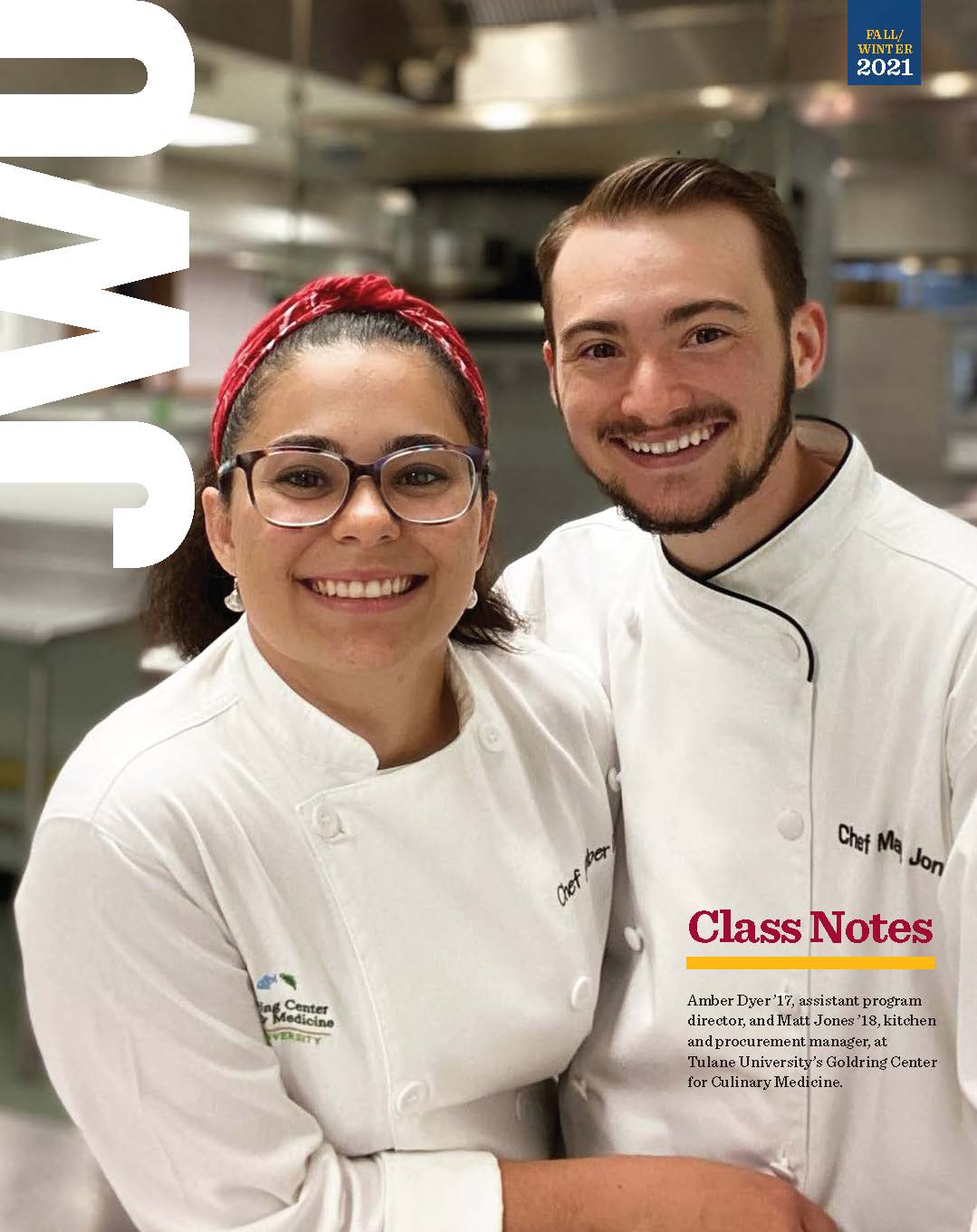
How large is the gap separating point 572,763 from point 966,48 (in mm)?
1895

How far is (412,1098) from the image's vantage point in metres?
0.97

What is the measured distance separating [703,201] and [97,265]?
77cm

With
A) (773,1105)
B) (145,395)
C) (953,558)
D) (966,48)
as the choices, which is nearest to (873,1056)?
(773,1105)

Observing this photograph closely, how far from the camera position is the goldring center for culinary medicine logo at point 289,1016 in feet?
3.09

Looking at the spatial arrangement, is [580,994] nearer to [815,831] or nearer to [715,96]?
[815,831]

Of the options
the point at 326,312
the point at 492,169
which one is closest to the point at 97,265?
the point at 326,312

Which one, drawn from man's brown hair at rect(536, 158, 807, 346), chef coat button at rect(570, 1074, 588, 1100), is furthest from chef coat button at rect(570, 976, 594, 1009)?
man's brown hair at rect(536, 158, 807, 346)

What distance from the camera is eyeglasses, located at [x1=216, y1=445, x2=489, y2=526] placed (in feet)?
3.03

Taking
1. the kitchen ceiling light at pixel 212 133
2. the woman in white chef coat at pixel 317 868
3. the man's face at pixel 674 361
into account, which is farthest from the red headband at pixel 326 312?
the kitchen ceiling light at pixel 212 133

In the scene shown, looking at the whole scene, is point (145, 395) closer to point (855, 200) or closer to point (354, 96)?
point (354, 96)

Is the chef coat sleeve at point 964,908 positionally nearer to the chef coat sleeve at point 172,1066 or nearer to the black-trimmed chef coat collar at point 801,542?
the black-trimmed chef coat collar at point 801,542

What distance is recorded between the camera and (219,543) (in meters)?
1.01

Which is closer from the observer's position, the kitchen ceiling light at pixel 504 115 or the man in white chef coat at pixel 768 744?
the man in white chef coat at pixel 768 744

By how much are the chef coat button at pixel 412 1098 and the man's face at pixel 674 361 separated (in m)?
0.44
